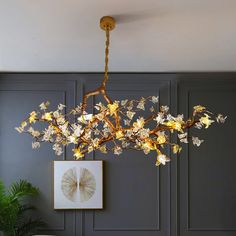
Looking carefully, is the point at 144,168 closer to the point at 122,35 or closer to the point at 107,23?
the point at 122,35

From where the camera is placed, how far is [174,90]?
4.42 m

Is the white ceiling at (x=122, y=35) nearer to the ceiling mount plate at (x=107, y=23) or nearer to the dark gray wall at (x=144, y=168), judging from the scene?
the ceiling mount plate at (x=107, y=23)

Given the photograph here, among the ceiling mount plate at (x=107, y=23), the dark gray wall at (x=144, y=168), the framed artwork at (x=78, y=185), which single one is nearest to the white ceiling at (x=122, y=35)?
the ceiling mount plate at (x=107, y=23)

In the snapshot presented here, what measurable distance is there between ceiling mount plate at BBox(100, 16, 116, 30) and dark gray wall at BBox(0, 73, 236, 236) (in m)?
1.71

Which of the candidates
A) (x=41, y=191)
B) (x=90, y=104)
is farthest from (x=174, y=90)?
(x=41, y=191)

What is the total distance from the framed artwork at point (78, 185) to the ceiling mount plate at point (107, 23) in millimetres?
2001

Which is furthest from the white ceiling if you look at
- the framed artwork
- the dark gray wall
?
the framed artwork

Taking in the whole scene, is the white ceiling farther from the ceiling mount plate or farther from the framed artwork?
the framed artwork

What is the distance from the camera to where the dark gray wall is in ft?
14.1

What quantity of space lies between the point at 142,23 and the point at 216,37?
28.9 inches

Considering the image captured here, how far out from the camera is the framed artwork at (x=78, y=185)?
425cm

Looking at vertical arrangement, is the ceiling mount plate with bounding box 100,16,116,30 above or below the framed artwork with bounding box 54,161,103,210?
above

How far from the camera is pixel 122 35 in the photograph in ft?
10.1

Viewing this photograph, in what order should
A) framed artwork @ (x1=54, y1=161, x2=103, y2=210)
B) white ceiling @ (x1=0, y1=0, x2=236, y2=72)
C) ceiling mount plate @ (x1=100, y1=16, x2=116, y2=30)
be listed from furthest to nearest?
1. framed artwork @ (x1=54, y1=161, x2=103, y2=210)
2. ceiling mount plate @ (x1=100, y1=16, x2=116, y2=30)
3. white ceiling @ (x1=0, y1=0, x2=236, y2=72)
